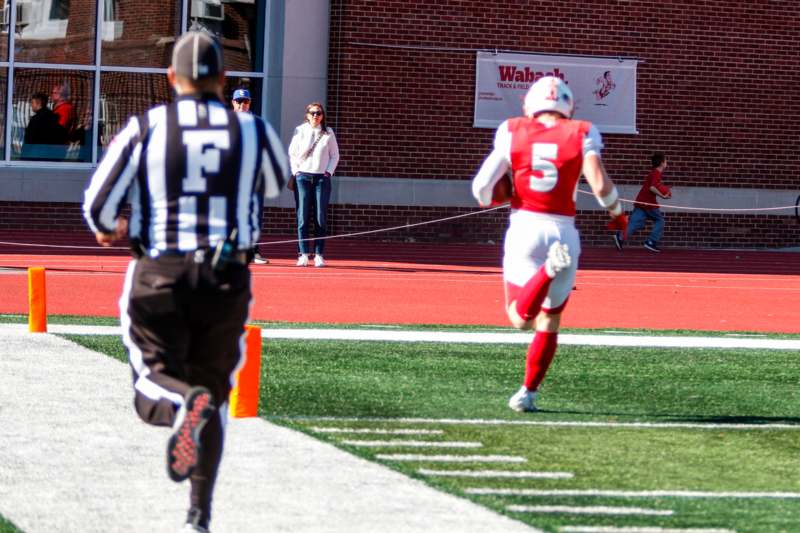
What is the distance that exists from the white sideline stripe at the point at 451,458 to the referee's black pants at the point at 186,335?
201cm

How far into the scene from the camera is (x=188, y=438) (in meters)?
5.09

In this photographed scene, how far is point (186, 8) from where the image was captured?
2433cm

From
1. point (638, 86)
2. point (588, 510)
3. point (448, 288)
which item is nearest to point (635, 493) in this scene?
point (588, 510)

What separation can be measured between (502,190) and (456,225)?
672 inches

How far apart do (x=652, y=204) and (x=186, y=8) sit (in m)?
8.02

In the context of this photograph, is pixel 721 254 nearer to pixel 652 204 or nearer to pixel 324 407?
pixel 652 204

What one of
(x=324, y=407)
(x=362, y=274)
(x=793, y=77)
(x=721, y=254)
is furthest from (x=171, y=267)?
(x=793, y=77)

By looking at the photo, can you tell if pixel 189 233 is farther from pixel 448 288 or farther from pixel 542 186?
pixel 448 288

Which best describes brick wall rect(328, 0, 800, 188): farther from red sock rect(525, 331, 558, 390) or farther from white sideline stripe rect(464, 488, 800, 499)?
white sideline stripe rect(464, 488, 800, 499)

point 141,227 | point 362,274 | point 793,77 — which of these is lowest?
point 362,274

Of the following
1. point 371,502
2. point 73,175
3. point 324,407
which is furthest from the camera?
point 73,175

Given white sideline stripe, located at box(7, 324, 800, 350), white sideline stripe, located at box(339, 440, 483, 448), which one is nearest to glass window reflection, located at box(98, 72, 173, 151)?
white sideline stripe, located at box(7, 324, 800, 350)

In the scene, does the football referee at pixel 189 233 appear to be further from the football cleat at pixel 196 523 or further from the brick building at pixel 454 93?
the brick building at pixel 454 93

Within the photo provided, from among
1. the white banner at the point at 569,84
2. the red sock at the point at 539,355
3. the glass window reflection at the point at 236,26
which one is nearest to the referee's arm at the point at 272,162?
the red sock at the point at 539,355
